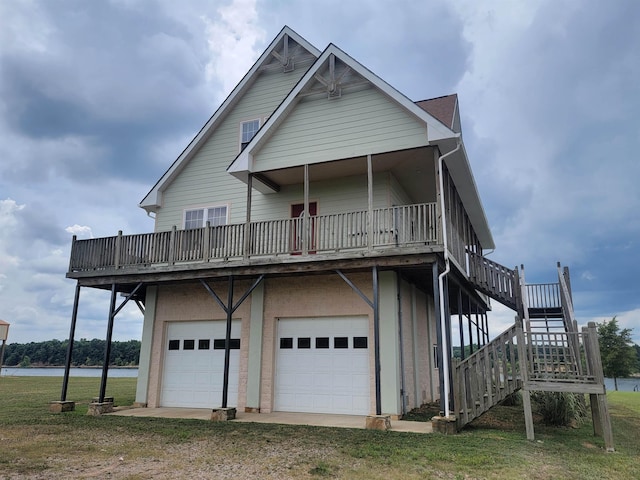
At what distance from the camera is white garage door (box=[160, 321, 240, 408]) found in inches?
517

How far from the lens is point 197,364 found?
44.6ft

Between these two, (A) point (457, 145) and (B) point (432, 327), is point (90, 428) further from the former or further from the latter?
(B) point (432, 327)

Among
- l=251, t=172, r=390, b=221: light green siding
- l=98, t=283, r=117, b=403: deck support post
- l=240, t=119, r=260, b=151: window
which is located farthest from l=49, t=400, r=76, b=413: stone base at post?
l=240, t=119, r=260, b=151: window

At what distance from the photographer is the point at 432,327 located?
55.4 feet

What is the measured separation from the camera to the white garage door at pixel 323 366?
11641mm

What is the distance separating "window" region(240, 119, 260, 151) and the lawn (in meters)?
9.27

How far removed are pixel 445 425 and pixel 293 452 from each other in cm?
337

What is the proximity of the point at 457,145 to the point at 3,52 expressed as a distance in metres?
13.4

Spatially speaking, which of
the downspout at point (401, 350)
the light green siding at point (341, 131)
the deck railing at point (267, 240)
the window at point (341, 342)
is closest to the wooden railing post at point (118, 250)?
the deck railing at point (267, 240)

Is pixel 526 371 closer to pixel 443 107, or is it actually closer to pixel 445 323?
pixel 445 323

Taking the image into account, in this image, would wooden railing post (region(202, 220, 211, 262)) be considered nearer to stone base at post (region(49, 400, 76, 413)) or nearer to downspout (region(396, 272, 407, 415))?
downspout (region(396, 272, 407, 415))

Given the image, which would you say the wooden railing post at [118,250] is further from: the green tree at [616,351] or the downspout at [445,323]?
the green tree at [616,351]

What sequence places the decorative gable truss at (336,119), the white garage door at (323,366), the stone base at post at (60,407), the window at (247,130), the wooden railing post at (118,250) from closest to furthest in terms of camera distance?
the decorative gable truss at (336,119) → the white garage door at (323,366) → the stone base at post at (60,407) → the wooden railing post at (118,250) → the window at (247,130)

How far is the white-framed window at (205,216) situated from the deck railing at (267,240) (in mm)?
1932
